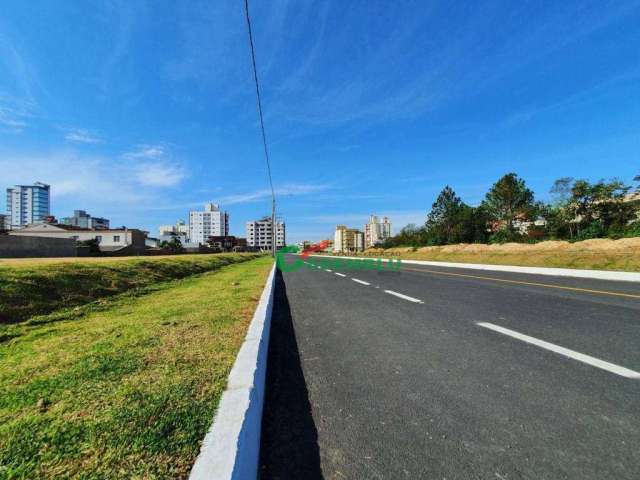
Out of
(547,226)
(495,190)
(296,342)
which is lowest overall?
(296,342)

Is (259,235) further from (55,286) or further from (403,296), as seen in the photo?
(403,296)

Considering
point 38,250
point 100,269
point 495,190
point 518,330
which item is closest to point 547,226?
point 495,190

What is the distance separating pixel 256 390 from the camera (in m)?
2.49

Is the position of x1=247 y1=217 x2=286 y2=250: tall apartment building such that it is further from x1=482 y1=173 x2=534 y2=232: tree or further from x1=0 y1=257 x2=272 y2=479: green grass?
x1=0 y1=257 x2=272 y2=479: green grass

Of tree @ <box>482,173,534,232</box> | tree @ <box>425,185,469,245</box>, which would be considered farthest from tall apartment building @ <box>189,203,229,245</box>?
tree @ <box>482,173,534,232</box>

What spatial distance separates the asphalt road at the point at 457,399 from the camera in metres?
1.92

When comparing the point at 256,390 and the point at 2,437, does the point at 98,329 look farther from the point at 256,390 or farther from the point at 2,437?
the point at 256,390

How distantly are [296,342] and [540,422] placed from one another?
3.19 m

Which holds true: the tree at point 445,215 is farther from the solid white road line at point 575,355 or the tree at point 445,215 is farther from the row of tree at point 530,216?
the solid white road line at point 575,355

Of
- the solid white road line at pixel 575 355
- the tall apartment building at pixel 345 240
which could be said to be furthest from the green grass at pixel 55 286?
the tall apartment building at pixel 345 240

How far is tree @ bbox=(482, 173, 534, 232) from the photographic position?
60.8 meters

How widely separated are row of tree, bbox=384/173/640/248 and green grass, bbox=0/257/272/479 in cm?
4133

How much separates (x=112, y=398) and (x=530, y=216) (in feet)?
236

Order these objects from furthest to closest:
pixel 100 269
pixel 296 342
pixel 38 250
→ pixel 38 250 < pixel 100 269 < pixel 296 342
